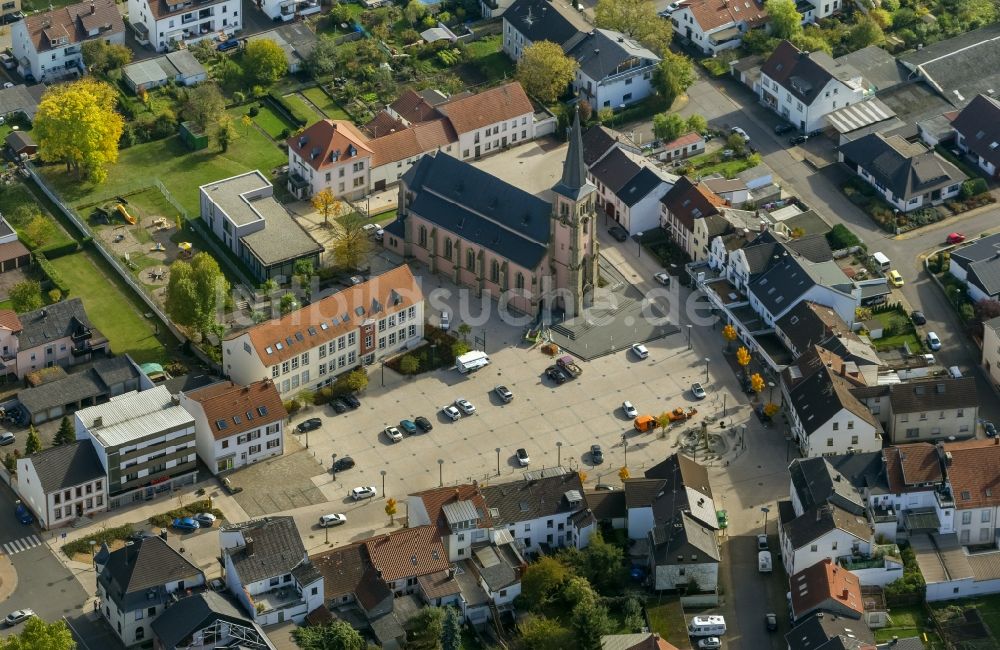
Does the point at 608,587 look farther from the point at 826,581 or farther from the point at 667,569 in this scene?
the point at 826,581

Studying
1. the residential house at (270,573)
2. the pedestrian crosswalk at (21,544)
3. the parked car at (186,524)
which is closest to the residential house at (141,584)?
the residential house at (270,573)

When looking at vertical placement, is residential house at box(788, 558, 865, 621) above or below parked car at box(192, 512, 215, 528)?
above

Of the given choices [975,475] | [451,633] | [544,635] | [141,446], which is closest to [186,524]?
[141,446]

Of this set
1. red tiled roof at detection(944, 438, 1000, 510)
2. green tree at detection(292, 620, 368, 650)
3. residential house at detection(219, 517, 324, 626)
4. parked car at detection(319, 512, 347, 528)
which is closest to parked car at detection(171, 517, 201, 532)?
residential house at detection(219, 517, 324, 626)

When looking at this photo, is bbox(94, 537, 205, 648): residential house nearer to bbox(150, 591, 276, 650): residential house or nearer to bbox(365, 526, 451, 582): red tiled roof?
bbox(150, 591, 276, 650): residential house

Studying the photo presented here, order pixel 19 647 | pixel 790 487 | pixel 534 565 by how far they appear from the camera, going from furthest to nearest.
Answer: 1. pixel 790 487
2. pixel 534 565
3. pixel 19 647

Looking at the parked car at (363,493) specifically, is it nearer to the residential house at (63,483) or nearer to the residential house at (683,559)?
the residential house at (63,483)

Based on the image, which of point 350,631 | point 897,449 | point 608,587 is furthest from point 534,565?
point 897,449
